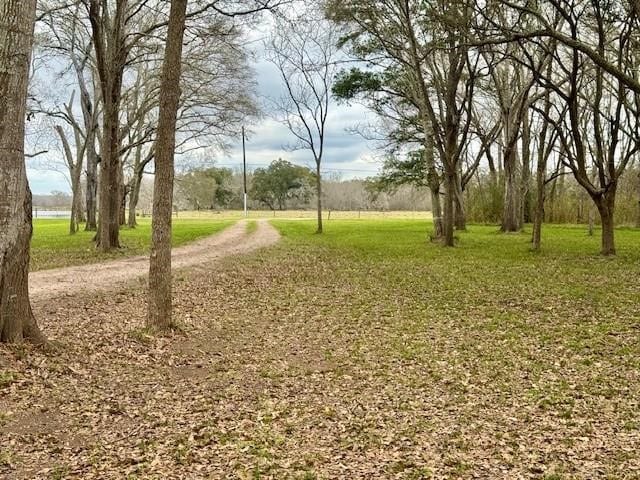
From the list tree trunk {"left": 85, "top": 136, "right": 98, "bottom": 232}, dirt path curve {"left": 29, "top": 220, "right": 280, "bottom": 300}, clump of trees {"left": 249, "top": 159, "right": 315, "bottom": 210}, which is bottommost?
dirt path curve {"left": 29, "top": 220, "right": 280, "bottom": 300}

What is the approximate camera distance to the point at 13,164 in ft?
17.6

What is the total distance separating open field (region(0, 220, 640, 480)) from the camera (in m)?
3.89

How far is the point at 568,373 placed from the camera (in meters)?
5.87

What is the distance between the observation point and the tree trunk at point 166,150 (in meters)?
7.17

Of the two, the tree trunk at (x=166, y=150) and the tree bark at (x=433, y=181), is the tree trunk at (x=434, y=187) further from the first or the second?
the tree trunk at (x=166, y=150)

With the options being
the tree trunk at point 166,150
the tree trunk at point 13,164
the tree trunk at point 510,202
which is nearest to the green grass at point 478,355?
the tree trunk at point 166,150

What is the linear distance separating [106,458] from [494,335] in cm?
551

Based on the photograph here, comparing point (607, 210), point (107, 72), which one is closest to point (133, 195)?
point (107, 72)

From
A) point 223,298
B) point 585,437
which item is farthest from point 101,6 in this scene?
point 585,437

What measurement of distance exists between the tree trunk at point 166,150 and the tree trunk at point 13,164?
1840mm

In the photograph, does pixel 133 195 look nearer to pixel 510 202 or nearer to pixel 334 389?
pixel 510 202

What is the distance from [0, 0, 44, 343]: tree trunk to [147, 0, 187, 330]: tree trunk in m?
1.84

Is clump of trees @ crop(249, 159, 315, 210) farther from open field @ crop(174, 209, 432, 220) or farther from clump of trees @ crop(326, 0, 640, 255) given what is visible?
clump of trees @ crop(326, 0, 640, 255)

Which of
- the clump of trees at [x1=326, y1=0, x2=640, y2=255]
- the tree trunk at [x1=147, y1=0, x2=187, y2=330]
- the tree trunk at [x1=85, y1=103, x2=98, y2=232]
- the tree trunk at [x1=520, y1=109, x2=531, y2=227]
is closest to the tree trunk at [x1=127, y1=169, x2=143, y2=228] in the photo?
the tree trunk at [x1=85, y1=103, x2=98, y2=232]
